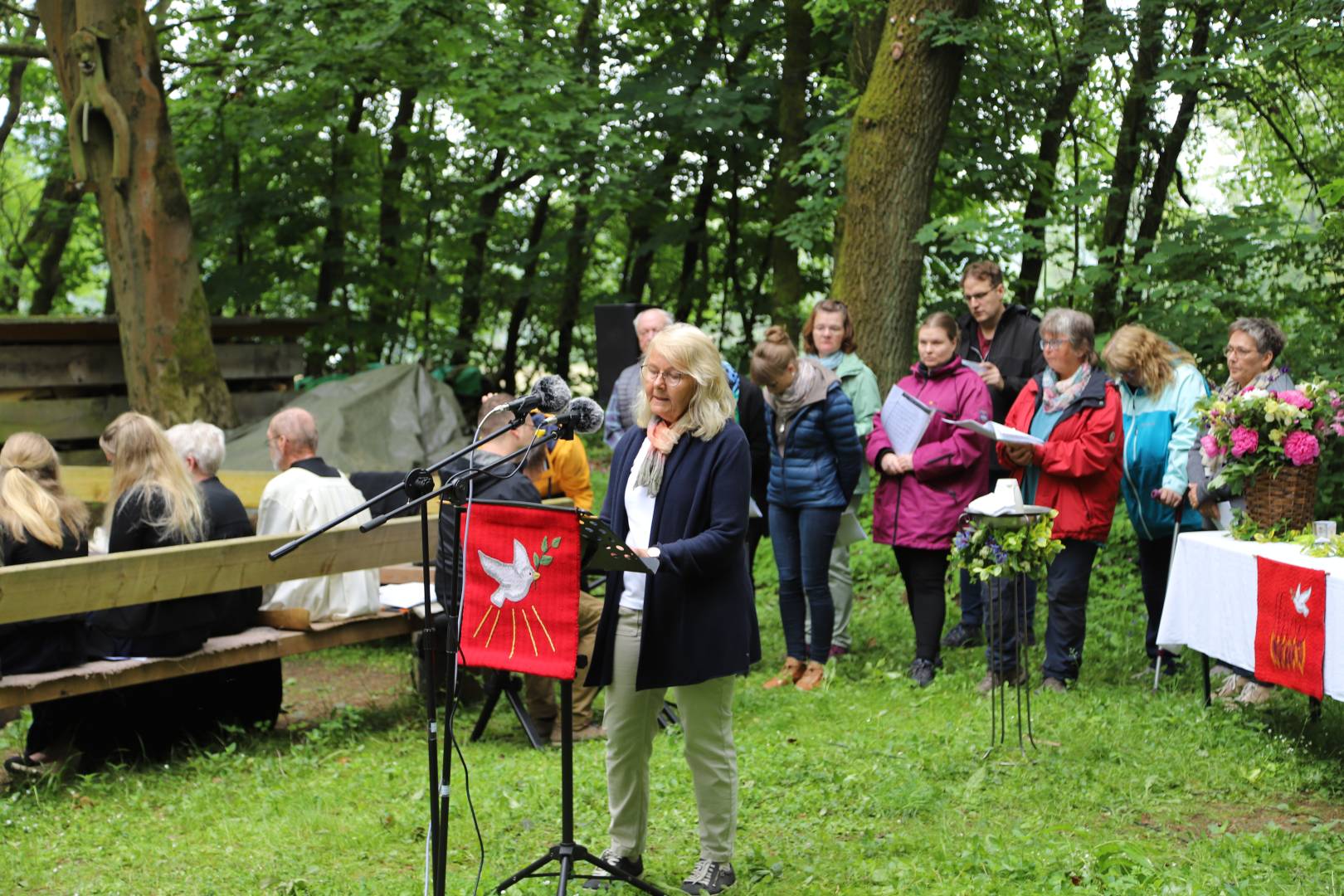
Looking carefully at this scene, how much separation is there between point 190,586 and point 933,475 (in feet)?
12.5

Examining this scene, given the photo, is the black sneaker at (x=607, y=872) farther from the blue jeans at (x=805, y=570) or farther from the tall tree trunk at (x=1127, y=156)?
the tall tree trunk at (x=1127, y=156)

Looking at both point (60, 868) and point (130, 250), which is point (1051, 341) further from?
point (130, 250)

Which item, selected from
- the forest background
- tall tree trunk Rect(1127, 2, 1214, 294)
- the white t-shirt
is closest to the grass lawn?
the white t-shirt

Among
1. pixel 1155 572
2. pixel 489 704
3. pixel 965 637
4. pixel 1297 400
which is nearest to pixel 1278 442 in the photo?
pixel 1297 400

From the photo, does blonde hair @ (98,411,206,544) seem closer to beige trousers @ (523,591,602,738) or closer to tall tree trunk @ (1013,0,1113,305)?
beige trousers @ (523,591,602,738)

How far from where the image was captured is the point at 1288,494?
18.9 ft

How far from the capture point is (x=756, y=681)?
750 centimetres

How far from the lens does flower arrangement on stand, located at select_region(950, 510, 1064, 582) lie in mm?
5656

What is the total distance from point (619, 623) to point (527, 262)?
529 inches

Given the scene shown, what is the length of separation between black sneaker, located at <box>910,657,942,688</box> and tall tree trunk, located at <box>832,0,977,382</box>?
3183mm

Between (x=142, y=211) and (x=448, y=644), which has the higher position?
(x=142, y=211)

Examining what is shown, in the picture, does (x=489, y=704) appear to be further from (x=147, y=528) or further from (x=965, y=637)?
(x=965, y=637)

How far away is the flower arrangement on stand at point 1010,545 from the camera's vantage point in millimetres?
5656

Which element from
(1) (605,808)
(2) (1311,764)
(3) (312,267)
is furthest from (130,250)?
(2) (1311,764)
